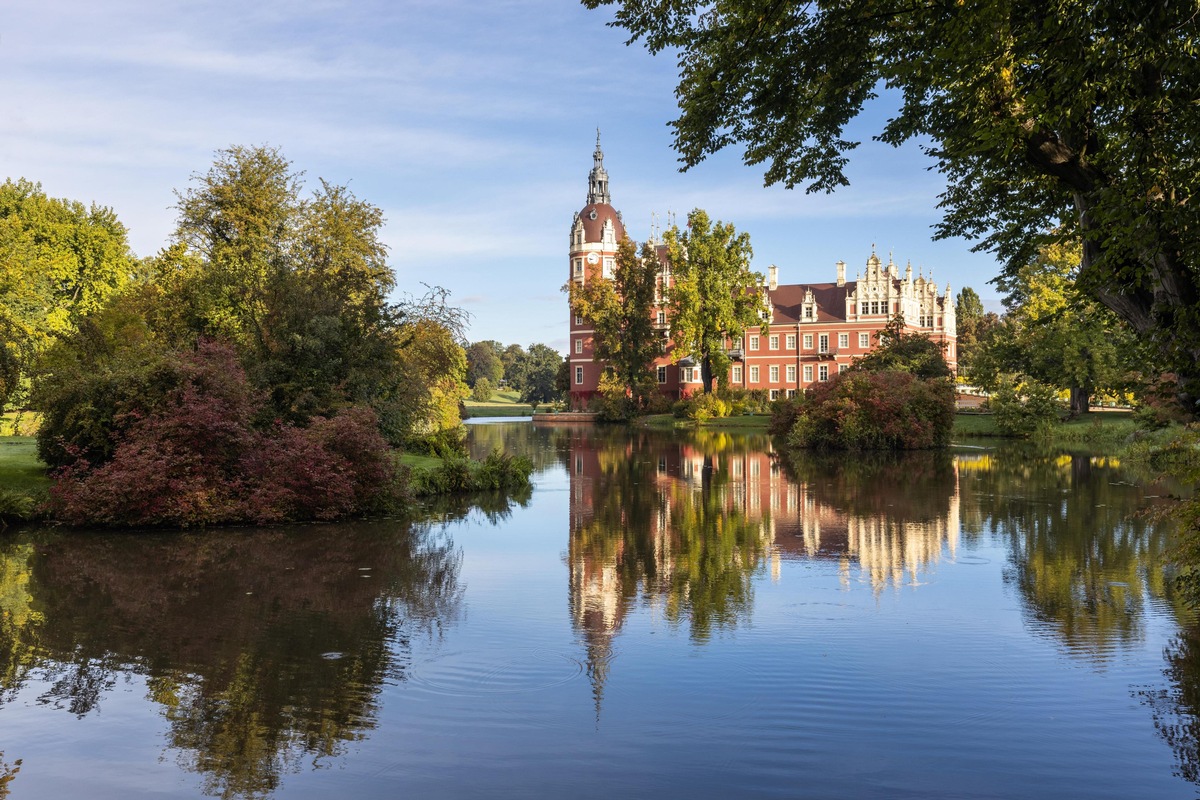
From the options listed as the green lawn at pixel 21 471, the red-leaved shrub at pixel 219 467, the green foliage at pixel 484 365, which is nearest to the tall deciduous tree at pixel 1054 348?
the red-leaved shrub at pixel 219 467

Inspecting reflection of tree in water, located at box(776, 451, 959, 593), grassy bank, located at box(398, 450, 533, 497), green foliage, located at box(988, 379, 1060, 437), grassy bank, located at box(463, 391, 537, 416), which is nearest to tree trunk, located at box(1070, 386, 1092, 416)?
green foliage, located at box(988, 379, 1060, 437)

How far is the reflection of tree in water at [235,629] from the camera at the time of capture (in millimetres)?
6078

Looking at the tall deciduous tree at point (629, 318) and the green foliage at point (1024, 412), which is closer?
the green foliage at point (1024, 412)

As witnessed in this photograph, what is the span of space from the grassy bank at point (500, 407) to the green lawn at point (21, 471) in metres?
65.2

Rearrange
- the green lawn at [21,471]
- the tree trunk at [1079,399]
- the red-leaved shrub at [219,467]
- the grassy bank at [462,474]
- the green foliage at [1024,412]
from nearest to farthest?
the red-leaved shrub at [219,467] → the green lawn at [21,471] → the grassy bank at [462,474] → the green foliage at [1024,412] → the tree trunk at [1079,399]

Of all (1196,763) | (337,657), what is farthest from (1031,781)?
(337,657)

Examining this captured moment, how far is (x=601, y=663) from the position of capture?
761cm

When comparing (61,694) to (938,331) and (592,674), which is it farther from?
(938,331)

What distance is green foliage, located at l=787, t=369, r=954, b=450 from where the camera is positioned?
33.5 m

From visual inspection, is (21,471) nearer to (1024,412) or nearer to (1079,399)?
(1024,412)

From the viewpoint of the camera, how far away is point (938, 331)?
3014 inches

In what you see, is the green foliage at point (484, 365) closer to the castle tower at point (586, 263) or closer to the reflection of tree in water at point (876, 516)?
the castle tower at point (586, 263)

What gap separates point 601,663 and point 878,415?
91.9ft

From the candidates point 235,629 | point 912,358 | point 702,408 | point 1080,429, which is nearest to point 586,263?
point 702,408
